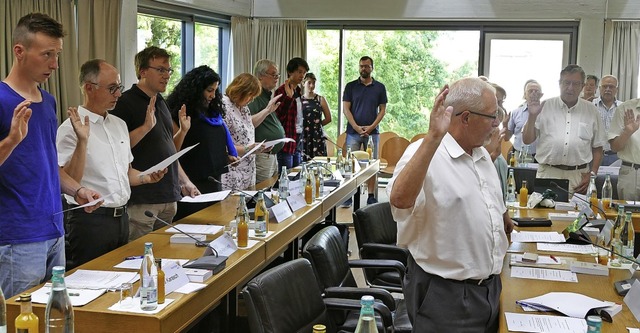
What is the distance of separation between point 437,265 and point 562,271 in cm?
89

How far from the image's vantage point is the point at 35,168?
2.86 m

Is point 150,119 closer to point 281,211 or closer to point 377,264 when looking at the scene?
point 281,211

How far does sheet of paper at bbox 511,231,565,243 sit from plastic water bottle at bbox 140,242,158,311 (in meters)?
2.11

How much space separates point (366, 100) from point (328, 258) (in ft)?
19.4

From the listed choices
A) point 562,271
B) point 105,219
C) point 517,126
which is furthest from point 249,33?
point 562,271

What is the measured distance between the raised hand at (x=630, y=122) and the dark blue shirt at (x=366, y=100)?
3.91 meters

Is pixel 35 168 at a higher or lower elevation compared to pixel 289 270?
higher

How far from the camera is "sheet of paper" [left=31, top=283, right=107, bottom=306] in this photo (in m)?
2.49

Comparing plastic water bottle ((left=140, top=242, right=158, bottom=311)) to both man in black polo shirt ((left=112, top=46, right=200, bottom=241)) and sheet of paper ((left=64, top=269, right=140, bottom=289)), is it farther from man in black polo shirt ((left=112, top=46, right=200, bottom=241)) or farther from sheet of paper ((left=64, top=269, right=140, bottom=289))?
man in black polo shirt ((left=112, top=46, right=200, bottom=241))

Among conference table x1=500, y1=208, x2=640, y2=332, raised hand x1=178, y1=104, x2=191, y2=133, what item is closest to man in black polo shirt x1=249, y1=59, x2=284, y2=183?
raised hand x1=178, y1=104, x2=191, y2=133

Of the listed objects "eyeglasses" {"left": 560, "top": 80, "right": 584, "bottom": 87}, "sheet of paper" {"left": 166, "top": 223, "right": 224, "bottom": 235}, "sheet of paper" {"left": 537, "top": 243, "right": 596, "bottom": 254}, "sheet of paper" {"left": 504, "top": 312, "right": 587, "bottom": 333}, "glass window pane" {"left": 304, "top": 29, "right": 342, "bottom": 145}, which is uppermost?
"glass window pane" {"left": 304, "top": 29, "right": 342, "bottom": 145}

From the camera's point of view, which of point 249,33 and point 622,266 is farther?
point 249,33

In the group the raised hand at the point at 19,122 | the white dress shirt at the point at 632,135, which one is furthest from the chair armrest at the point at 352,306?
the white dress shirt at the point at 632,135

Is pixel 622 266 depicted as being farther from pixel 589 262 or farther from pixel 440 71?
pixel 440 71
